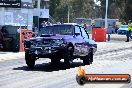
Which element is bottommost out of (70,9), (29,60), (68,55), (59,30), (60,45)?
(29,60)

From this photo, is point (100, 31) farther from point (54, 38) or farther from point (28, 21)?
point (54, 38)

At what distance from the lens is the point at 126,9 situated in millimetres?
91375

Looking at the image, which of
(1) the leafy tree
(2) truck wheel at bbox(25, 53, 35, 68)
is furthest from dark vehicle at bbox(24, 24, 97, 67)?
(1) the leafy tree

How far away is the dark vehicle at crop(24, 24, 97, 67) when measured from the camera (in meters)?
15.1

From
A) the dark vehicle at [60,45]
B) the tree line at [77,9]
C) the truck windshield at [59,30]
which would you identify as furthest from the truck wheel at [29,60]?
the tree line at [77,9]

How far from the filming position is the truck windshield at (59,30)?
16656 millimetres

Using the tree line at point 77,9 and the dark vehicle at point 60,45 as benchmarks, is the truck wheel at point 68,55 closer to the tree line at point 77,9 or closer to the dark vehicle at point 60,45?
the dark vehicle at point 60,45

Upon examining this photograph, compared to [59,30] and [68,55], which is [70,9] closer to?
[59,30]

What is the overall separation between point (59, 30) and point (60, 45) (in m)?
1.76

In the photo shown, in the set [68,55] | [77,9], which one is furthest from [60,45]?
[77,9]

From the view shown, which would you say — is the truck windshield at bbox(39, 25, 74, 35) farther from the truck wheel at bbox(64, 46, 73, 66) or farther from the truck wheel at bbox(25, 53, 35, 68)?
the truck wheel at bbox(25, 53, 35, 68)

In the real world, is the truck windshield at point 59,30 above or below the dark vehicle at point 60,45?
above

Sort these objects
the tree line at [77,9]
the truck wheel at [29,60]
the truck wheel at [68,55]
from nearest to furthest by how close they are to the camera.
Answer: the truck wheel at [68,55] < the truck wheel at [29,60] < the tree line at [77,9]

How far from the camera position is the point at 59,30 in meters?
16.8
